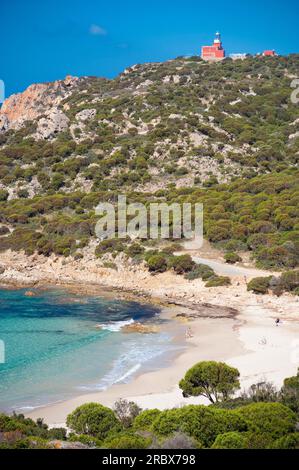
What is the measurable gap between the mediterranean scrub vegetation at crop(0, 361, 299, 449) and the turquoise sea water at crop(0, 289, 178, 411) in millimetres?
4399

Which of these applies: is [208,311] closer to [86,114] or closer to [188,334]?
[188,334]

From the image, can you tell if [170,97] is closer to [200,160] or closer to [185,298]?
[200,160]

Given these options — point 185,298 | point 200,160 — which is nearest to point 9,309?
point 185,298

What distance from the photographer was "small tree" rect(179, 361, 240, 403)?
49.1 feet

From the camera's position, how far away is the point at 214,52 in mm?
111000

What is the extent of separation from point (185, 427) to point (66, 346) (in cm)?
1491

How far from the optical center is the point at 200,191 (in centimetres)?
5684

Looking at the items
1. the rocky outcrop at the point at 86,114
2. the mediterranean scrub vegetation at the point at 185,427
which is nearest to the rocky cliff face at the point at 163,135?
the rocky outcrop at the point at 86,114

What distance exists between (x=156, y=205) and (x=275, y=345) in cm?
3170

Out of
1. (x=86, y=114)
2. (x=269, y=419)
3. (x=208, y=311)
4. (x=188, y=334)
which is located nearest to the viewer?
(x=269, y=419)

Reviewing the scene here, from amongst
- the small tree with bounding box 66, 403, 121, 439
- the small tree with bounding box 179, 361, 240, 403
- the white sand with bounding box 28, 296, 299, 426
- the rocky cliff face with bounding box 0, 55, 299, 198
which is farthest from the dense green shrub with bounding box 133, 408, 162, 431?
the rocky cliff face with bounding box 0, 55, 299, 198

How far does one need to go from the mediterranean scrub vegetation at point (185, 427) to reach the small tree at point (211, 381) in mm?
40

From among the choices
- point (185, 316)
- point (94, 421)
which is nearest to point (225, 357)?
point (185, 316)
